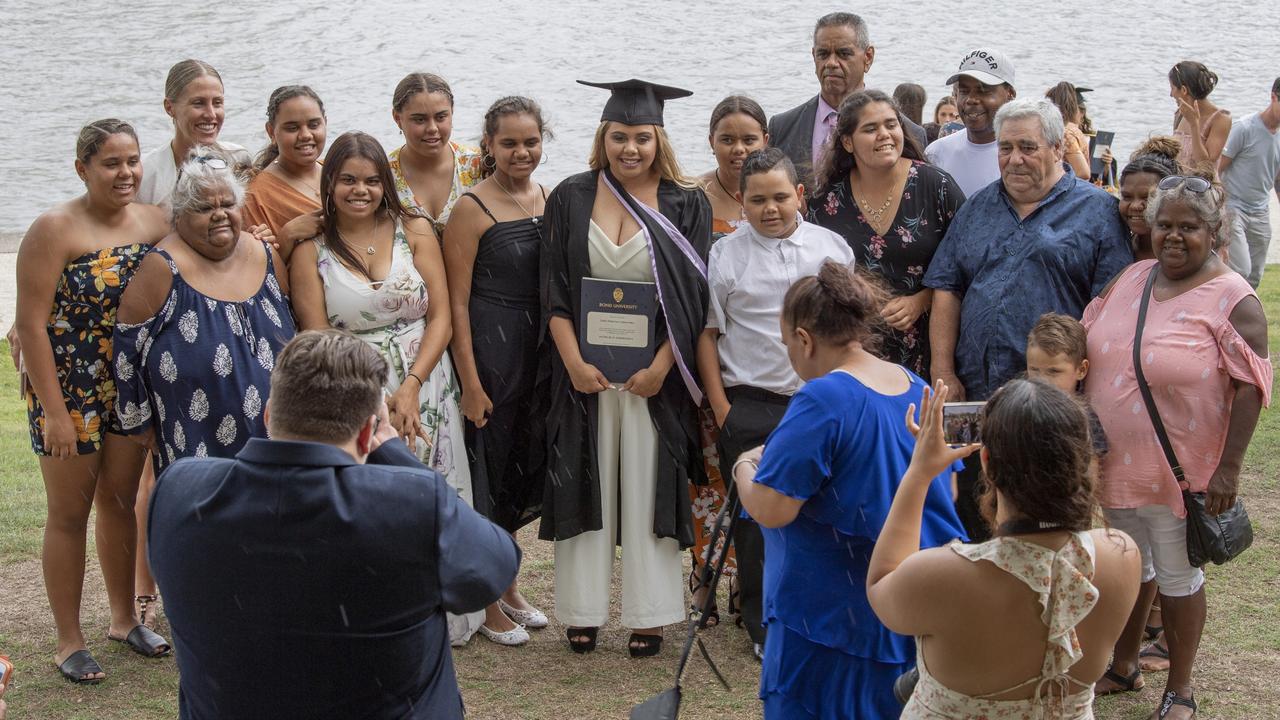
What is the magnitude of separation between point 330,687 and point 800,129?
12.8 feet

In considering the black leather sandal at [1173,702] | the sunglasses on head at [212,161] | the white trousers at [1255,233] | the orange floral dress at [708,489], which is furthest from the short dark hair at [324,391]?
the white trousers at [1255,233]

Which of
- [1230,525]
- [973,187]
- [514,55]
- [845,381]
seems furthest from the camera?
[514,55]

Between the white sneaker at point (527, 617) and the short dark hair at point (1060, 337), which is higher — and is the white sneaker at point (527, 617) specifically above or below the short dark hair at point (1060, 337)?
below

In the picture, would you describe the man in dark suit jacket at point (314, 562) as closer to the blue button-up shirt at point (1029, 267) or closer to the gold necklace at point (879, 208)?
the blue button-up shirt at point (1029, 267)

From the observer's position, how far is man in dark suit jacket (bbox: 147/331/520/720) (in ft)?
6.99

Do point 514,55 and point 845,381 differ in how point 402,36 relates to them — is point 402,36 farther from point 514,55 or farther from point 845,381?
point 845,381

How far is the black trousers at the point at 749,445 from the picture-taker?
438 centimetres

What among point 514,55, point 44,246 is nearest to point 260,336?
point 44,246

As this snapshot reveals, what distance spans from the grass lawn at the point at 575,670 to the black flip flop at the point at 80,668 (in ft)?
0.12

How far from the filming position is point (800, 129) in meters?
5.49

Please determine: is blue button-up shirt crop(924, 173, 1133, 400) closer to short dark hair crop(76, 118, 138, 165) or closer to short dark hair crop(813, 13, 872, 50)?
short dark hair crop(813, 13, 872, 50)

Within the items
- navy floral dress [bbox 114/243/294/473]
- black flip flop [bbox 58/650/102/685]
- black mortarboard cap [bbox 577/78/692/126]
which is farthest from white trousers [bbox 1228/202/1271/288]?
black flip flop [bbox 58/650/102/685]

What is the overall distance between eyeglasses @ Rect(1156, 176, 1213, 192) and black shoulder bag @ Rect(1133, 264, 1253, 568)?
0.45 metres

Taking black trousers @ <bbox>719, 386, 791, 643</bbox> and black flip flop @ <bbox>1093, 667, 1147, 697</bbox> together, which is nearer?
black flip flop @ <bbox>1093, 667, 1147, 697</bbox>
